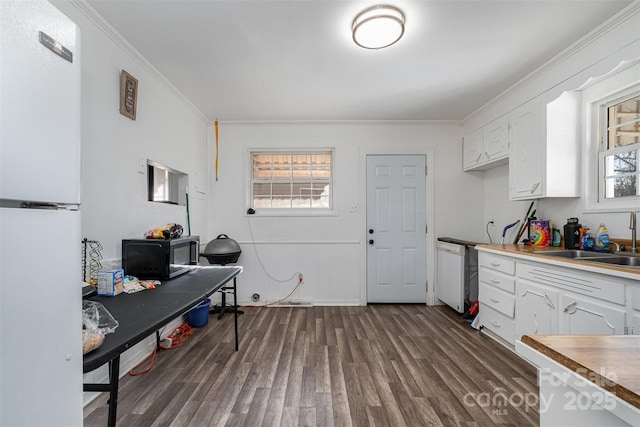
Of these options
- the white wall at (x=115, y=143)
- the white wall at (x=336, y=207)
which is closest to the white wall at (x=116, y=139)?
the white wall at (x=115, y=143)

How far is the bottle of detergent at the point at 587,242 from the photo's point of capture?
1.99 metres

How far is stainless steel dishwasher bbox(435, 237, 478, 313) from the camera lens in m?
3.02

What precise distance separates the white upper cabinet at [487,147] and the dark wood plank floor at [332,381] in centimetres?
198

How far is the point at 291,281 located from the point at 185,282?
191cm

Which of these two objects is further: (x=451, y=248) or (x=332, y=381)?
(x=451, y=248)

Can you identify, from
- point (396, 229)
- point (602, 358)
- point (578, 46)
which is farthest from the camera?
point (396, 229)

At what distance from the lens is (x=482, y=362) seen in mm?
2092

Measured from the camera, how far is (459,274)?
9.96 feet

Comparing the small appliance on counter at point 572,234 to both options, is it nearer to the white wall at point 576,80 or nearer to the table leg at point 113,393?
the white wall at point 576,80

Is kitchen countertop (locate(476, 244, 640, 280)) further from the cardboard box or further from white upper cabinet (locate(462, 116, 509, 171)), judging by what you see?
the cardboard box

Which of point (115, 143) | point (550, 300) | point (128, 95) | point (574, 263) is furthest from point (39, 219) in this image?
point (550, 300)

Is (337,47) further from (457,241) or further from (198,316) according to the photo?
(198,316)

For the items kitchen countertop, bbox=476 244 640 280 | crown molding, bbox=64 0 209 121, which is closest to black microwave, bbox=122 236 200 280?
crown molding, bbox=64 0 209 121

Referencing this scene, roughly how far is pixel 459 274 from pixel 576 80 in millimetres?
2130
